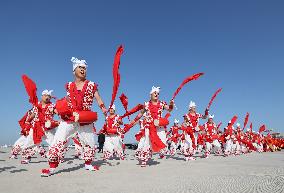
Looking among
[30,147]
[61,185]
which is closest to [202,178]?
[61,185]

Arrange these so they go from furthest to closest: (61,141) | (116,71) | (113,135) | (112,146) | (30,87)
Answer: (113,135) < (112,146) < (30,87) < (116,71) < (61,141)

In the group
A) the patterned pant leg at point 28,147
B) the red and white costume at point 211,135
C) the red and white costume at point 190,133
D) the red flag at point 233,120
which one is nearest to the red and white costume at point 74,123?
the patterned pant leg at point 28,147

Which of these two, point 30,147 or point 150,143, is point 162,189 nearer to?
point 150,143

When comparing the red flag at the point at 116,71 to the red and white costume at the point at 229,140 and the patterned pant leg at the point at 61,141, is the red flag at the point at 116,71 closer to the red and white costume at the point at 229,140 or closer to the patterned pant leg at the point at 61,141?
the patterned pant leg at the point at 61,141

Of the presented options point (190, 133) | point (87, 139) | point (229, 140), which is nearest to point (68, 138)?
point (87, 139)

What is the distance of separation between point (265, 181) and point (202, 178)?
96 cm

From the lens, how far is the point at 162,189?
4254 mm

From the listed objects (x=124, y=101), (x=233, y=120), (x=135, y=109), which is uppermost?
(x=233, y=120)

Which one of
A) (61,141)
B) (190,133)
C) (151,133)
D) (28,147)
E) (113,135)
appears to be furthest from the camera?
(113,135)

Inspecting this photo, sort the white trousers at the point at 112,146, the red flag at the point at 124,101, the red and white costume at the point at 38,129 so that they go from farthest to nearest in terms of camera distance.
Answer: the white trousers at the point at 112,146, the red and white costume at the point at 38,129, the red flag at the point at 124,101

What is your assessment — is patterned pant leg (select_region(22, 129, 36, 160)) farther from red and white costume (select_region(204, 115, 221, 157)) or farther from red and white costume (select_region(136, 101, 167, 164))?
red and white costume (select_region(204, 115, 221, 157))

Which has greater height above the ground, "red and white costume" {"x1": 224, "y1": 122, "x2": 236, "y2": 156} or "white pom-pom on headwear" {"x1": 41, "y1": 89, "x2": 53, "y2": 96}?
"white pom-pom on headwear" {"x1": 41, "y1": 89, "x2": 53, "y2": 96}

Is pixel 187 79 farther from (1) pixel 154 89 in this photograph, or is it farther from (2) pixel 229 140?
(2) pixel 229 140

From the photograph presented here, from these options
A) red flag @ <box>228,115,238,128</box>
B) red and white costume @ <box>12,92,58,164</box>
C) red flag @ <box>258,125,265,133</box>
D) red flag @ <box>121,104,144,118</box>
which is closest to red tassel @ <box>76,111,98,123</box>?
red flag @ <box>121,104,144,118</box>
